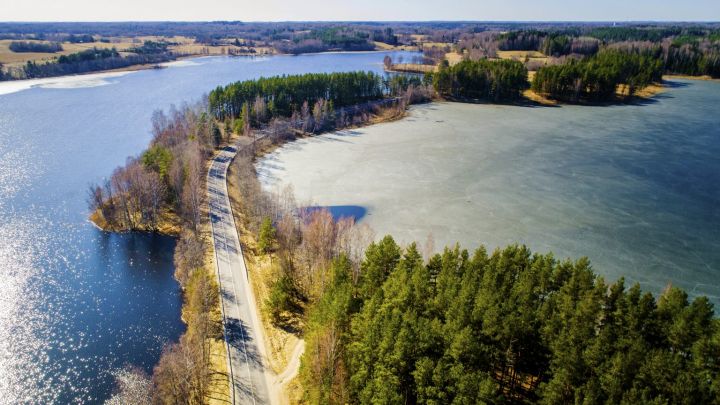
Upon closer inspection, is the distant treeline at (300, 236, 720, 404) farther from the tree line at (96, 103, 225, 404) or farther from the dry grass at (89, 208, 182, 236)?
the dry grass at (89, 208, 182, 236)

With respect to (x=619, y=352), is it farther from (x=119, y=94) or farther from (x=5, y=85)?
(x=5, y=85)

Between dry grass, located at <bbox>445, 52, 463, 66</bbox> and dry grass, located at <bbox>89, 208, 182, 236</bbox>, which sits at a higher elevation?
dry grass, located at <bbox>445, 52, 463, 66</bbox>

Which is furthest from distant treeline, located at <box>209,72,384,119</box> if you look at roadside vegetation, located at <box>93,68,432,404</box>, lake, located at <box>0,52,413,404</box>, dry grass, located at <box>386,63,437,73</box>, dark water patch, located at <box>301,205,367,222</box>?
dry grass, located at <box>386,63,437,73</box>

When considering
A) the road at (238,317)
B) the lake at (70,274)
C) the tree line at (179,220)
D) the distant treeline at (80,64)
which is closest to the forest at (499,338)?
the road at (238,317)

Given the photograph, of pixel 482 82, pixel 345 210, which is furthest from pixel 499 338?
pixel 482 82

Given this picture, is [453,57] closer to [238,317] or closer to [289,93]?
[289,93]

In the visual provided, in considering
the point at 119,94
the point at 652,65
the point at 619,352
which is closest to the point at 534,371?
the point at 619,352
